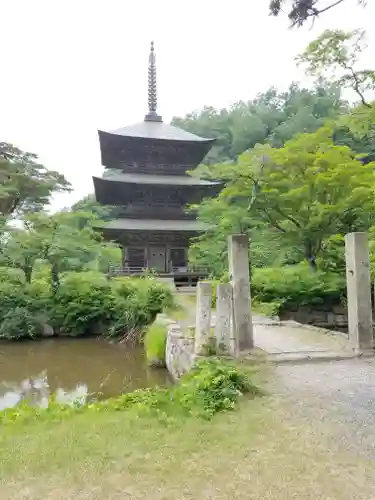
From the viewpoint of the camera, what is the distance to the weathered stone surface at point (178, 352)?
23.2 feet

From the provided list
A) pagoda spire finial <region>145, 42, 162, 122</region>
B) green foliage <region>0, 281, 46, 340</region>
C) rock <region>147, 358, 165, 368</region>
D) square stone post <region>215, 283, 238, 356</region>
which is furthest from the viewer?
pagoda spire finial <region>145, 42, 162, 122</region>

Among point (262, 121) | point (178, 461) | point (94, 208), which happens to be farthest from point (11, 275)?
point (262, 121)

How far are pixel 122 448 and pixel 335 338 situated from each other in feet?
18.4

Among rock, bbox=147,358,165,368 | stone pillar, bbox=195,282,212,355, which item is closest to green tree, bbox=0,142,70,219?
rock, bbox=147,358,165,368

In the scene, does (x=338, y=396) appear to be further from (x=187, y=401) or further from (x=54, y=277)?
(x=54, y=277)

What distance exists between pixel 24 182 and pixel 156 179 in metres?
5.90

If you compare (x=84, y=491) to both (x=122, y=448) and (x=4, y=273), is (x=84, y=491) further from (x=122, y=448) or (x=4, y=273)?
(x=4, y=273)

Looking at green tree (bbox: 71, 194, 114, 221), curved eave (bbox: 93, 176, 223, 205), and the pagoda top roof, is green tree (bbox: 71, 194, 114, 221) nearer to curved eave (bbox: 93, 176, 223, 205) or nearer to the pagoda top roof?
the pagoda top roof

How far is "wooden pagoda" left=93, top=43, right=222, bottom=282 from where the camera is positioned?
2028 centimetres

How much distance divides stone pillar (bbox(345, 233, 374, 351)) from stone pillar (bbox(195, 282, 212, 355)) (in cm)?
217

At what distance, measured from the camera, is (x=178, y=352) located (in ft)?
25.8

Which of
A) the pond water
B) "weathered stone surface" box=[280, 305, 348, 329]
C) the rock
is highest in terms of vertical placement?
"weathered stone surface" box=[280, 305, 348, 329]

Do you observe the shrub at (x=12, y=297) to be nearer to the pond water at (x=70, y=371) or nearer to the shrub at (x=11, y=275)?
the shrub at (x=11, y=275)

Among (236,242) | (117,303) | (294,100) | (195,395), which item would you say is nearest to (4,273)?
(117,303)
